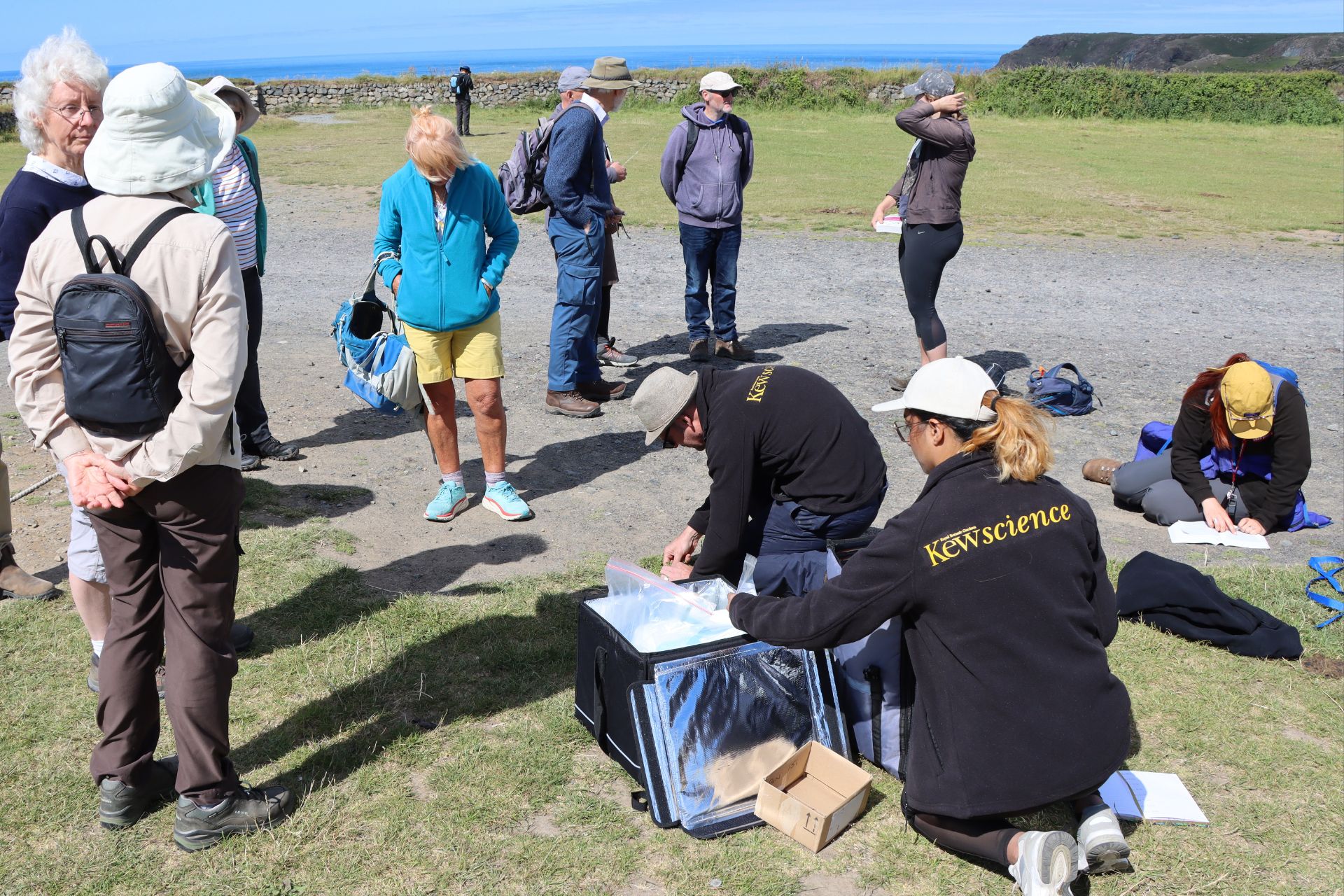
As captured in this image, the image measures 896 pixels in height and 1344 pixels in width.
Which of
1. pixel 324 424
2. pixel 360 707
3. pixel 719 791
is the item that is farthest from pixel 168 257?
pixel 324 424

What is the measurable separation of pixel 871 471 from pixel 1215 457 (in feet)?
8.87

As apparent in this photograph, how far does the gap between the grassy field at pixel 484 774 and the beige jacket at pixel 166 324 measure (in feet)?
3.81

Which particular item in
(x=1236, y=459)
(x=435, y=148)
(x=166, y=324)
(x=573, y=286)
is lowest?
(x=1236, y=459)

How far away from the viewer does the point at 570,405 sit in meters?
7.07

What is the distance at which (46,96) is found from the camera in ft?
11.0

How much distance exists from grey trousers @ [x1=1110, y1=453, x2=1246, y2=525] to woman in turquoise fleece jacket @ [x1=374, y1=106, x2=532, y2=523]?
3.47 metres

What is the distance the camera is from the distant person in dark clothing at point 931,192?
6977mm

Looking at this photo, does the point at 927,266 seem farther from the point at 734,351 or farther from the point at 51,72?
the point at 51,72

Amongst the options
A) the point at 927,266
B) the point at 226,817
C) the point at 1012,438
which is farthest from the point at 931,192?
the point at 226,817

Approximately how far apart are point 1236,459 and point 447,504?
13.5 feet

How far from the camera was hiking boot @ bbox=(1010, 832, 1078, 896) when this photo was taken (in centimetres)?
276

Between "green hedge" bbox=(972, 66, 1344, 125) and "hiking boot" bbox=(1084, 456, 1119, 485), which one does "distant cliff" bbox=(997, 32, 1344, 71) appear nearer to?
"green hedge" bbox=(972, 66, 1344, 125)

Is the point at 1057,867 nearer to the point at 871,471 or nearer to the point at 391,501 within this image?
the point at 871,471

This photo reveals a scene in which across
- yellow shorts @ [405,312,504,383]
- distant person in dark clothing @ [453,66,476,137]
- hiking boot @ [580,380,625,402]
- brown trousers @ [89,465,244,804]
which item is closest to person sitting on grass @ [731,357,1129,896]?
brown trousers @ [89,465,244,804]
